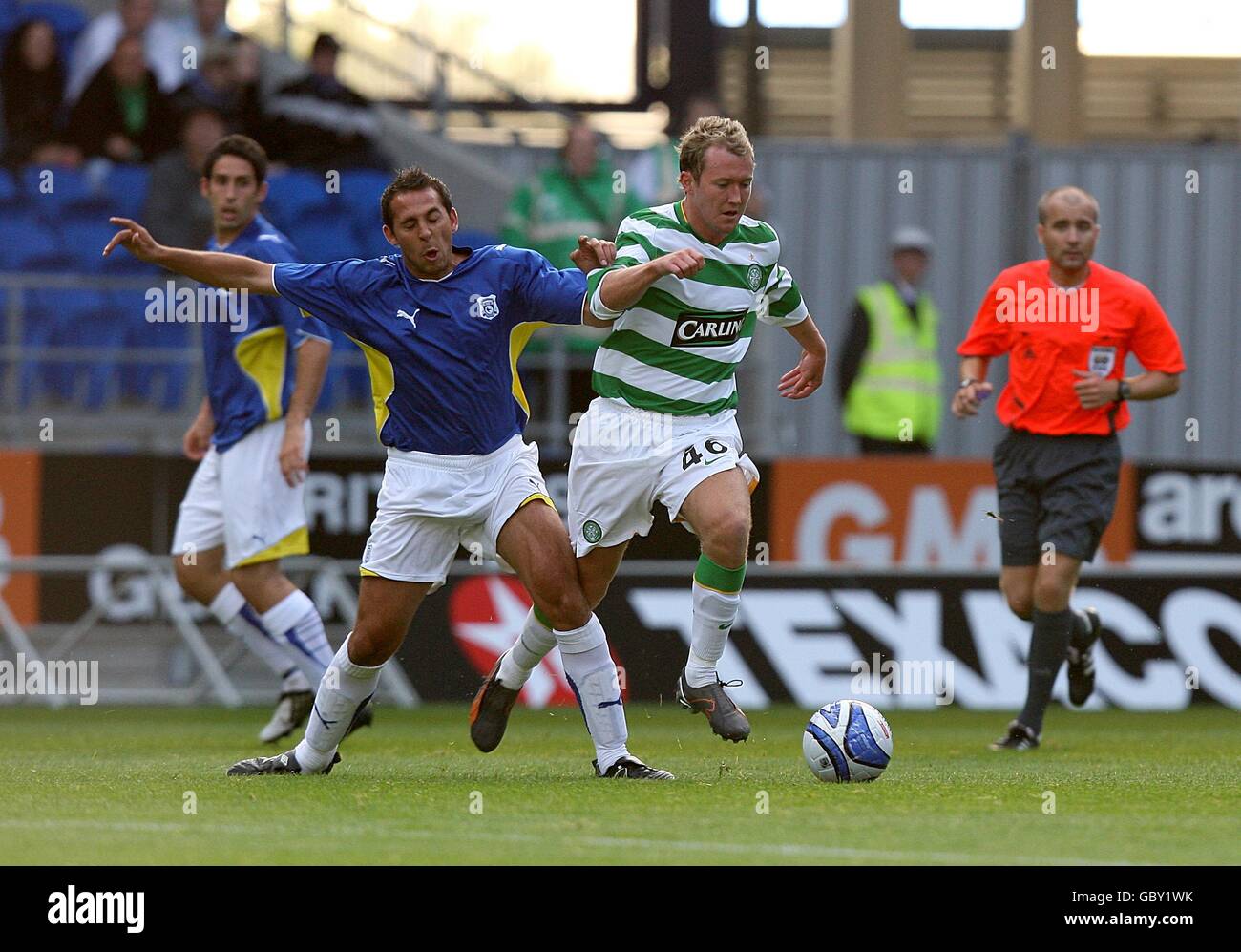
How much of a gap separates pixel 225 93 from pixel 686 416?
29.4 ft

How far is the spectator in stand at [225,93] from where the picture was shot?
1608cm

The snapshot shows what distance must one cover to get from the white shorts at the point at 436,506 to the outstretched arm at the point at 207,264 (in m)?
0.83

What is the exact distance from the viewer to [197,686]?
1344cm

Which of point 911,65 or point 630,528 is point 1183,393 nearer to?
point 911,65

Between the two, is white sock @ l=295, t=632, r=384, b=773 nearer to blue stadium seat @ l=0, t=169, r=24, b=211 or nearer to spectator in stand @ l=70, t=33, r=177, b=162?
spectator in stand @ l=70, t=33, r=177, b=162

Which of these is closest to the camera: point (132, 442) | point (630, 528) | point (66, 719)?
point (630, 528)

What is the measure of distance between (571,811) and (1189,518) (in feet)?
28.0

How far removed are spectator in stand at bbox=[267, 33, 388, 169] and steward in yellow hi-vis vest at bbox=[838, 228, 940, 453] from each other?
4.04 metres

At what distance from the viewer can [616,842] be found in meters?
5.95

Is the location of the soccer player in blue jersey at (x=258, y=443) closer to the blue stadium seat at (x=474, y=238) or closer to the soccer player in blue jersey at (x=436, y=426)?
the soccer player in blue jersey at (x=436, y=426)

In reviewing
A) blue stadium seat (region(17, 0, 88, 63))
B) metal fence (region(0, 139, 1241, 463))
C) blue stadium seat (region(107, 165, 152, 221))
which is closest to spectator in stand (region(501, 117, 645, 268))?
metal fence (region(0, 139, 1241, 463))

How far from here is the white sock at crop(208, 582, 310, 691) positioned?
10.0m

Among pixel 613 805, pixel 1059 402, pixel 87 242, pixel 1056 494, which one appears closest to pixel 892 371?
pixel 1059 402

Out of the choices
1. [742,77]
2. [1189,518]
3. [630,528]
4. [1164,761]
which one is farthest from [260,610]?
[742,77]
